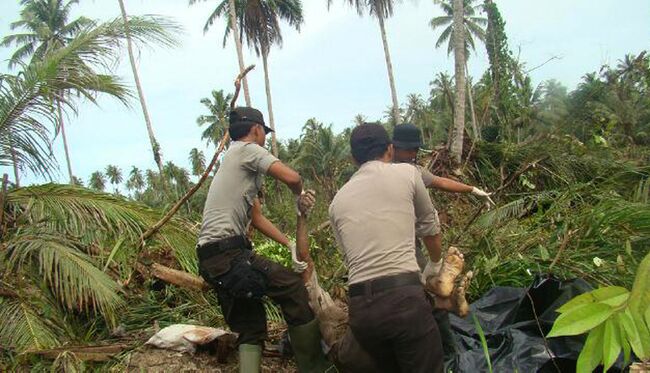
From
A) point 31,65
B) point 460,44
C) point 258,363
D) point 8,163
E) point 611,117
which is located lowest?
point 258,363

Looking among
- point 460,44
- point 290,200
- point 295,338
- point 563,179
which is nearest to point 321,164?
point 460,44

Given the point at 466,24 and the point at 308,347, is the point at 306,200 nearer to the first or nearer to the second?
the point at 308,347

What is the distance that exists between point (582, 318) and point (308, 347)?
259cm

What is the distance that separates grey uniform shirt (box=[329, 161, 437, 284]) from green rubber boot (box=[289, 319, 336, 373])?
75 cm

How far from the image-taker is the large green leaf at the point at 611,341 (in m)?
0.80

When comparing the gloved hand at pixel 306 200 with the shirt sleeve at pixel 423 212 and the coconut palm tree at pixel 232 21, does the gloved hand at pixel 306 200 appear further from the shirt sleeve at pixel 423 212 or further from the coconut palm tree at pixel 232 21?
the coconut palm tree at pixel 232 21

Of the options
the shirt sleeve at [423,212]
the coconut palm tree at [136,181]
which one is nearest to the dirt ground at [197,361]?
the shirt sleeve at [423,212]

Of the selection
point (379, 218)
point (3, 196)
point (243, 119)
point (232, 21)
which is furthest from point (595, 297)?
point (232, 21)

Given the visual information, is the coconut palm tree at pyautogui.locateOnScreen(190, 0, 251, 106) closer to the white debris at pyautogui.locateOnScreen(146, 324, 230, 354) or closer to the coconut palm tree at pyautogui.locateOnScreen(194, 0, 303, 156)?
the coconut palm tree at pyautogui.locateOnScreen(194, 0, 303, 156)

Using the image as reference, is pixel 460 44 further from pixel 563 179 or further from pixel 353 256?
pixel 353 256

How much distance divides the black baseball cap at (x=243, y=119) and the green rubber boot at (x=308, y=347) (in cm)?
124

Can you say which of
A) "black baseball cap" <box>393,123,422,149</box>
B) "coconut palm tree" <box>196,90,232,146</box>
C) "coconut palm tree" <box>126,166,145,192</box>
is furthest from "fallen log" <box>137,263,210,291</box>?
"coconut palm tree" <box>126,166,145,192</box>

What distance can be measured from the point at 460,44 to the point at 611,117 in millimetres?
5602

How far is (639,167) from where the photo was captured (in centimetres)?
595
